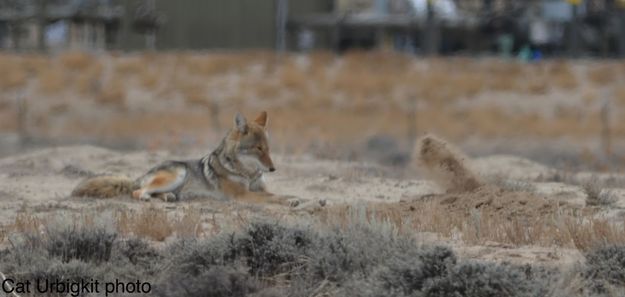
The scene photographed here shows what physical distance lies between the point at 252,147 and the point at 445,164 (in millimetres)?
2372

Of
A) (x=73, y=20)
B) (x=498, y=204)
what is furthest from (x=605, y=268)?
(x=73, y=20)

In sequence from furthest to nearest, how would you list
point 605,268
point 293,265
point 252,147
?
point 252,147 < point 293,265 < point 605,268

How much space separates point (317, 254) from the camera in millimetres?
10688

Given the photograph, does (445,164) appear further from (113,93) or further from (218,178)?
(113,93)

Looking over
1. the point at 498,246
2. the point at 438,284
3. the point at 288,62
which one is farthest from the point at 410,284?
the point at 288,62

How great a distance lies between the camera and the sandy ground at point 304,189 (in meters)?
13.2

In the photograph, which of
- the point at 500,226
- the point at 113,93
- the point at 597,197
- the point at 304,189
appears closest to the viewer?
the point at 500,226

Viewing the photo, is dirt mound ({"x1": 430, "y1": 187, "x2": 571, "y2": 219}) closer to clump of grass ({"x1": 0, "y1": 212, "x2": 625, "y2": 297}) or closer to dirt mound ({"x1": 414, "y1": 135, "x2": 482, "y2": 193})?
dirt mound ({"x1": 414, "y1": 135, "x2": 482, "y2": 193})

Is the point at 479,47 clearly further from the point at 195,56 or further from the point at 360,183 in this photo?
the point at 360,183

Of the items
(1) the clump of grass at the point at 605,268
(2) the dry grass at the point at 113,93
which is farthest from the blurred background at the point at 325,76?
(1) the clump of grass at the point at 605,268

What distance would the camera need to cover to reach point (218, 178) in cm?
1548

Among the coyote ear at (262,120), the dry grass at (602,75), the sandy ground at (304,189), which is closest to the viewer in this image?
the sandy ground at (304,189)

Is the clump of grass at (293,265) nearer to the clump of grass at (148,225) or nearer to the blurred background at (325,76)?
the clump of grass at (148,225)

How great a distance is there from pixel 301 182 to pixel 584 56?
41.2 meters
